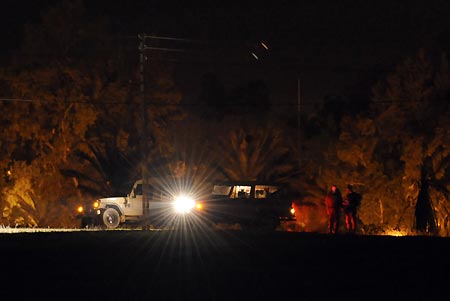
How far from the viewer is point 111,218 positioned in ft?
134

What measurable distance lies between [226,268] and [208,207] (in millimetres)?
21262

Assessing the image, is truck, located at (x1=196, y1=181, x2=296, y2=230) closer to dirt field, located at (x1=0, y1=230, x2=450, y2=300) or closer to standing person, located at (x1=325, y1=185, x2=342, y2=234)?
standing person, located at (x1=325, y1=185, x2=342, y2=234)

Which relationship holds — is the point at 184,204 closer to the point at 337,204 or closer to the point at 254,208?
the point at 254,208

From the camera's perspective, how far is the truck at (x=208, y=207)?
3831cm

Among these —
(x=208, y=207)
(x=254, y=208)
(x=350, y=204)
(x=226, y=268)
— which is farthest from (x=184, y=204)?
(x=226, y=268)

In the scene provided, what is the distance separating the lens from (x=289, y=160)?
209ft

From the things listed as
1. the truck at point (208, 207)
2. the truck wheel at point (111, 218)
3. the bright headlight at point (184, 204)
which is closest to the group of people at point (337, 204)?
the truck at point (208, 207)

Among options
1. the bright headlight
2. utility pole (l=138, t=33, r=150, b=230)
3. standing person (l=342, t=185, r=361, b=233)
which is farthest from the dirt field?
utility pole (l=138, t=33, r=150, b=230)

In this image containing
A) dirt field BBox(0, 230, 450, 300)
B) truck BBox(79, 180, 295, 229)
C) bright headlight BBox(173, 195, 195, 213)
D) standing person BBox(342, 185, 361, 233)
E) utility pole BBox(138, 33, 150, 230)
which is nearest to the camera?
dirt field BBox(0, 230, 450, 300)

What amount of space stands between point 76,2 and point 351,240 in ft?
133

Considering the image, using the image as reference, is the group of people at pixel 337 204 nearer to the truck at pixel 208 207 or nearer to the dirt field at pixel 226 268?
the dirt field at pixel 226 268

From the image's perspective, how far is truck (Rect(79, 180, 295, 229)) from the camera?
38.3 meters

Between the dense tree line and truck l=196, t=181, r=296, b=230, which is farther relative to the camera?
the dense tree line

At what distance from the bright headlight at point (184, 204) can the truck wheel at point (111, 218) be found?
2.92 m
